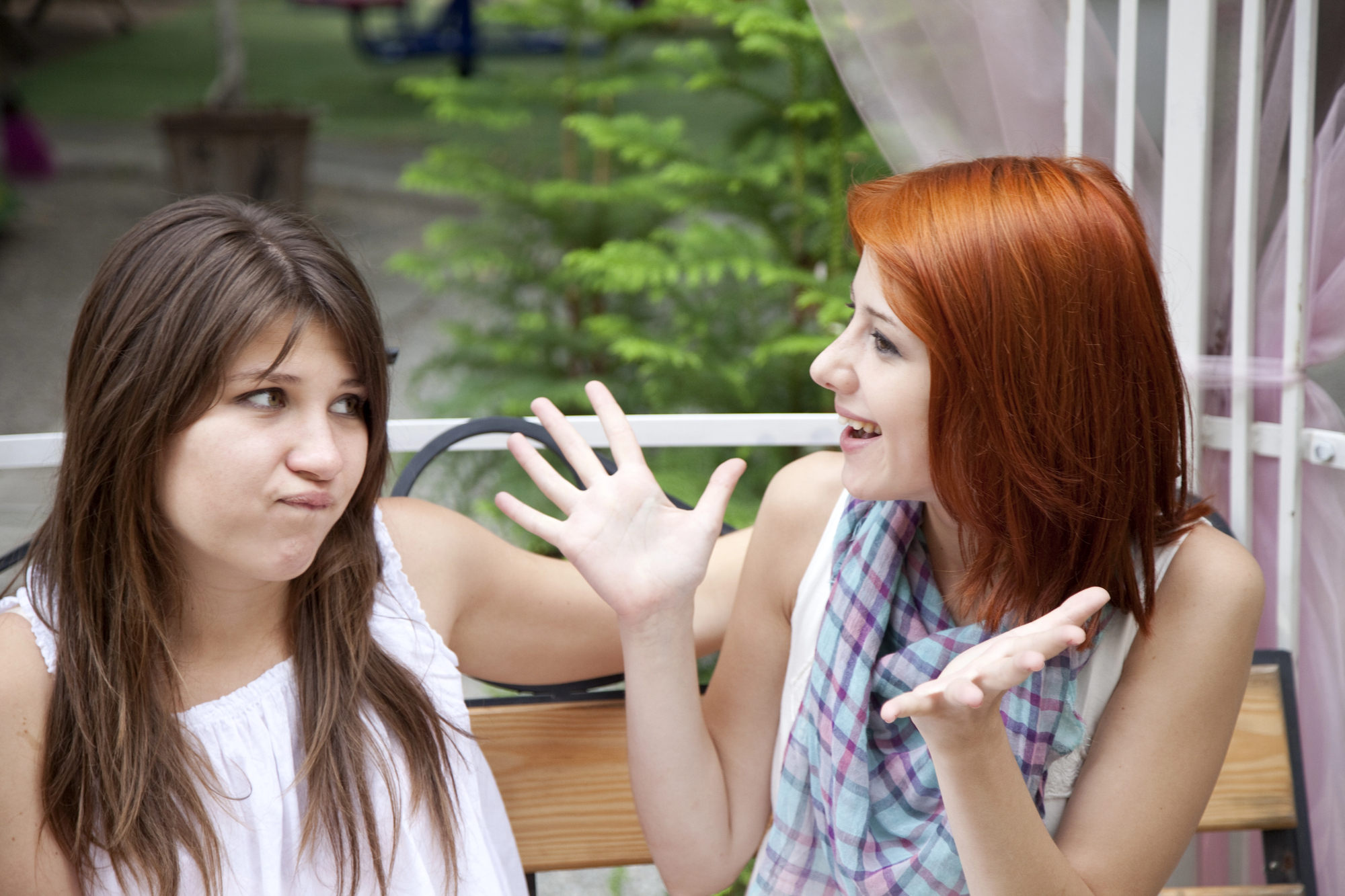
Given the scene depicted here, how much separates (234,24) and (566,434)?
246 inches

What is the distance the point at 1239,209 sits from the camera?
191cm

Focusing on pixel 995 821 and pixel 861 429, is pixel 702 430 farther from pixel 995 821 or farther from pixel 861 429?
pixel 995 821

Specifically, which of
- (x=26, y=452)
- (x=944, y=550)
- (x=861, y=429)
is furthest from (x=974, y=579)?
(x=26, y=452)

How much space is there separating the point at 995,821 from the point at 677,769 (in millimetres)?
439

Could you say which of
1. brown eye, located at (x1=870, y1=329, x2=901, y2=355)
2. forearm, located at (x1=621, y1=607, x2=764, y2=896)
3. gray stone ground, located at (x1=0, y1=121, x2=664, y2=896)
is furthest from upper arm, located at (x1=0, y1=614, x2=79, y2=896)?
gray stone ground, located at (x1=0, y1=121, x2=664, y2=896)

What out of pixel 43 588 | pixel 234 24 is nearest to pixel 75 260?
pixel 234 24

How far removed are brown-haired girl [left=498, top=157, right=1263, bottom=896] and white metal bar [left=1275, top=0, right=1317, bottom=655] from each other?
0.56 metres

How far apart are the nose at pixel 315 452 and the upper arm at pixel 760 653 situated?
2.00ft

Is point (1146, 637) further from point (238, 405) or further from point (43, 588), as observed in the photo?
point (43, 588)

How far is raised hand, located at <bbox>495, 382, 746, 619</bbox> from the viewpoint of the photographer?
1.42m

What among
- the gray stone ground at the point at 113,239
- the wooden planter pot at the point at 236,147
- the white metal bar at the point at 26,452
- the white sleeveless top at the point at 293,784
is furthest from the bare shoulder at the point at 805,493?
the wooden planter pot at the point at 236,147

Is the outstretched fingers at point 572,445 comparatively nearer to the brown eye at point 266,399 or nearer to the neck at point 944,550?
the brown eye at point 266,399

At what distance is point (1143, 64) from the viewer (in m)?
2.06

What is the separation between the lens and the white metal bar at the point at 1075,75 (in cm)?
193
